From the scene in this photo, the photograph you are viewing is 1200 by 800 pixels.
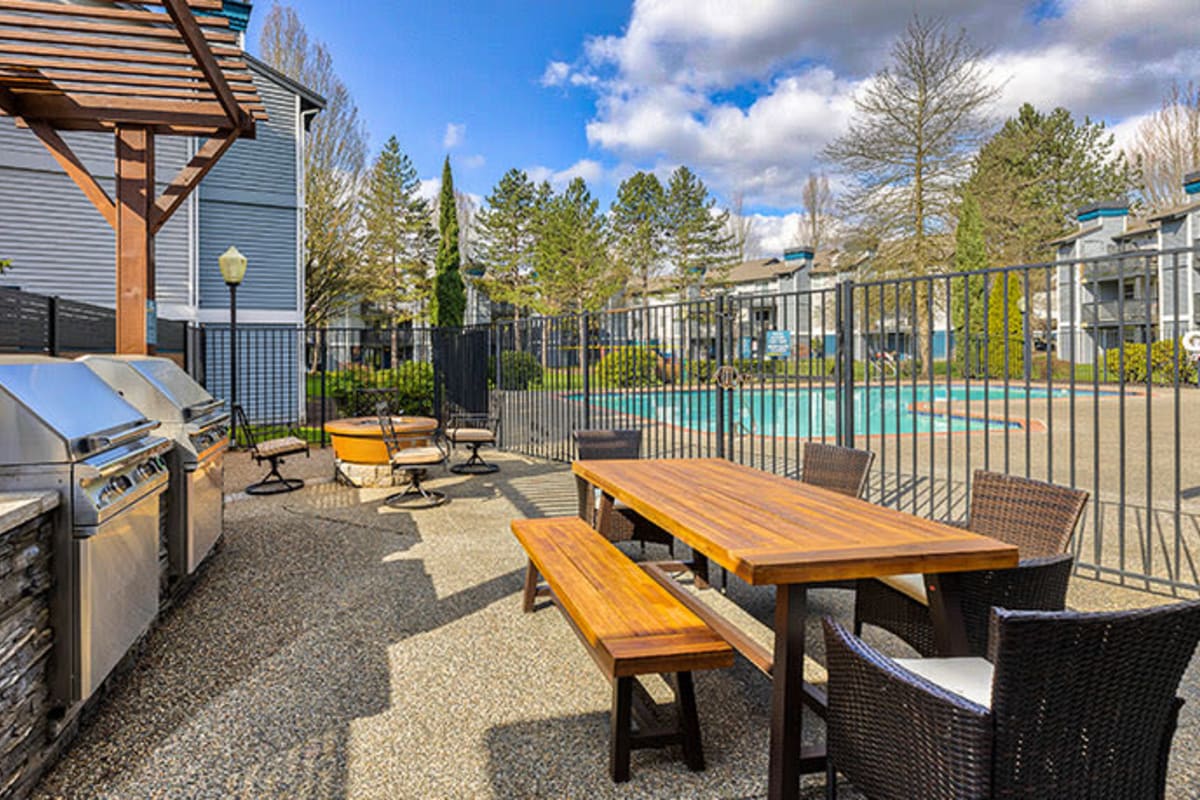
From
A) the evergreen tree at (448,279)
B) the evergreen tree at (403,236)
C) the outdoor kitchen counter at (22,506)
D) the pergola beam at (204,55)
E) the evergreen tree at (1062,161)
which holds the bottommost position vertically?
the outdoor kitchen counter at (22,506)

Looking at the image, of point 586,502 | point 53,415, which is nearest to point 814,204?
point 586,502

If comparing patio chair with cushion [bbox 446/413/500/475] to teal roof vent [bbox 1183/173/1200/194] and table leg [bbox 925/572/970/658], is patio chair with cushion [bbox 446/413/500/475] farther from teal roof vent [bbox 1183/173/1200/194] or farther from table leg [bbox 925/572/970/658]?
teal roof vent [bbox 1183/173/1200/194]

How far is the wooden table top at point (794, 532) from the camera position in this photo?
6.38 ft

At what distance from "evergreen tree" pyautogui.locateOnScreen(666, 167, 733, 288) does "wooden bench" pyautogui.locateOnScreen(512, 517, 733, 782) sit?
3119cm

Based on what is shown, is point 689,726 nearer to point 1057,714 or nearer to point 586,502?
point 1057,714

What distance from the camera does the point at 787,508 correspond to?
8.86 ft

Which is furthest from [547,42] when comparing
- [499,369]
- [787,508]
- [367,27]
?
[787,508]

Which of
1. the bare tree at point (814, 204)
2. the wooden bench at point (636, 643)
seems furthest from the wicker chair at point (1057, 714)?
the bare tree at point (814, 204)

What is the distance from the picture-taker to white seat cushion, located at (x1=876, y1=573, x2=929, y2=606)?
8.00 feet

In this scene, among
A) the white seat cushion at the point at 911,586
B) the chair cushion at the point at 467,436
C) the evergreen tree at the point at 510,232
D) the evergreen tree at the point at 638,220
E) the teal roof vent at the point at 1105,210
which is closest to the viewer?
the white seat cushion at the point at 911,586

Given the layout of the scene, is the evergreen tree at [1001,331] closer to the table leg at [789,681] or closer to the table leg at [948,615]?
the table leg at [948,615]

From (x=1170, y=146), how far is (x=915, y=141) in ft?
52.2

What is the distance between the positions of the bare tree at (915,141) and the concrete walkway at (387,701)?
1849 cm

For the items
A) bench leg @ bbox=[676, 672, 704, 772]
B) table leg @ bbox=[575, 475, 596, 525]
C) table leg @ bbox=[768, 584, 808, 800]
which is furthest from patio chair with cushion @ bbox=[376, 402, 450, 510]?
table leg @ bbox=[768, 584, 808, 800]
